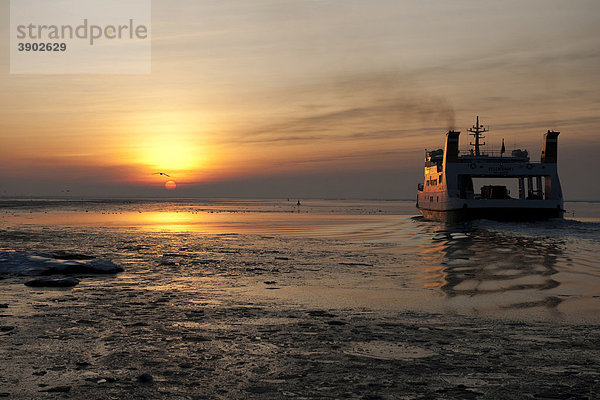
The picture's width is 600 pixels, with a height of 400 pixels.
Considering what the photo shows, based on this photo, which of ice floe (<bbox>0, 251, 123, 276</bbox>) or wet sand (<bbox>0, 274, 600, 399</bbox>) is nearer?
wet sand (<bbox>0, 274, 600, 399</bbox>)

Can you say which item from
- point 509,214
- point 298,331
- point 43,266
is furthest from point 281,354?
point 509,214

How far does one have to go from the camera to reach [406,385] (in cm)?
584

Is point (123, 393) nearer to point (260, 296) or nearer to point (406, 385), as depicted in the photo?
point (406, 385)

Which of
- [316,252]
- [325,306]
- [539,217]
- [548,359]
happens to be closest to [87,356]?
[325,306]

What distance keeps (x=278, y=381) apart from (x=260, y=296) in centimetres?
590

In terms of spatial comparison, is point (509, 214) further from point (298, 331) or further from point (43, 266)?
point (298, 331)

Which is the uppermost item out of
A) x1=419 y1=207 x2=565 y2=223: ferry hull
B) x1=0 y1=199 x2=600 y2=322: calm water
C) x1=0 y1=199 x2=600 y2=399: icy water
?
x1=419 y1=207 x2=565 y2=223: ferry hull

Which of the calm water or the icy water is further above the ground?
the icy water

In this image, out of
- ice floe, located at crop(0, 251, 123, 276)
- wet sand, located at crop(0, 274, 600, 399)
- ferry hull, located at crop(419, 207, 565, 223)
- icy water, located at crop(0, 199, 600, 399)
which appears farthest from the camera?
ferry hull, located at crop(419, 207, 565, 223)

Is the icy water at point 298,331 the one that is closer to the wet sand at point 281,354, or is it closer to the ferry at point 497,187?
the wet sand at point 281,354

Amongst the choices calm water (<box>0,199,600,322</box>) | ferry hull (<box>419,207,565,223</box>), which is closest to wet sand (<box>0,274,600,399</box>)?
calm water (<box>0,199,600,322</box>)

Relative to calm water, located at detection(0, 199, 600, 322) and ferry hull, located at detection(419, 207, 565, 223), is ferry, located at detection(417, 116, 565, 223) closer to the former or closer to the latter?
ferry hull, located at detection(419, 207, 565, 223)

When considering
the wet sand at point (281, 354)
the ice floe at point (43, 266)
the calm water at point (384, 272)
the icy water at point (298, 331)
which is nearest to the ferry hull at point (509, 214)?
the calm water at point (384, 272)

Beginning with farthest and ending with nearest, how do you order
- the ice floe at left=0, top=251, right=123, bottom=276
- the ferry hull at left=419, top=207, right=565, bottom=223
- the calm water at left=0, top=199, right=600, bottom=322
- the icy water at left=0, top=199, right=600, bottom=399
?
the ferry hull at left=419, top=207, right=565, bottom=223 → the ice floe at left=0, top=251, right=123, bottom=276 → the calm water at left=0, top=199, right=600, bottom=322 → the icy water at left=0, top=199, right=600, bottom=399
